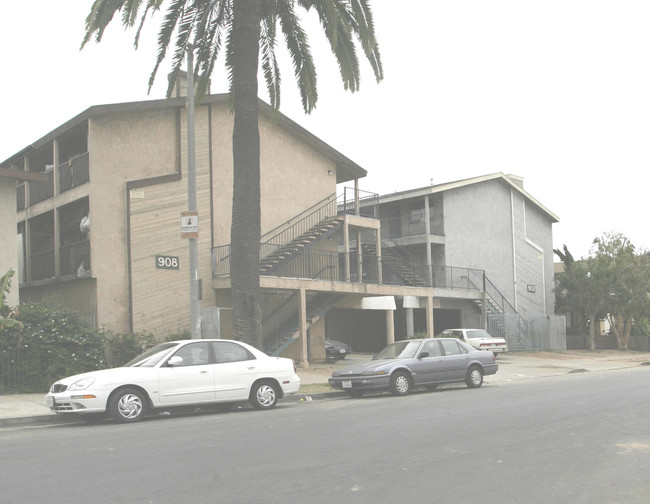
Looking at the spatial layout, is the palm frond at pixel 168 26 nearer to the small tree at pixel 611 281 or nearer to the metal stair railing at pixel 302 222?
the metal stair railing at pixel 302 222

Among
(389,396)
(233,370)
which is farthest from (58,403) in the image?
(389,396)

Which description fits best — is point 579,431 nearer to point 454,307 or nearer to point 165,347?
point 165,347

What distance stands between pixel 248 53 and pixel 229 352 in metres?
7.07

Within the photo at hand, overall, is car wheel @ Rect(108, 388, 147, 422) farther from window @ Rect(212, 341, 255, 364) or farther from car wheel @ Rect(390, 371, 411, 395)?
car wheel @ Rect(390, 371, 411, 395)

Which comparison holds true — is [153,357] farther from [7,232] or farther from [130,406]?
[7,232]

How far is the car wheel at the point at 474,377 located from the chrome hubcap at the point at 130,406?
29.0ft

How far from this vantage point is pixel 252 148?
15680mm

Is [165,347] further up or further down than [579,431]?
further up

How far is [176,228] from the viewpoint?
2150 cm

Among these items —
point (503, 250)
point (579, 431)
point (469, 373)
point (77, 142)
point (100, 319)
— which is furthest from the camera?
point (503, 250)

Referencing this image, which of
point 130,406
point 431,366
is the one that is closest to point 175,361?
point 130,406

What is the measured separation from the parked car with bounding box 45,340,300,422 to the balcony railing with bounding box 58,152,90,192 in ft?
33.2

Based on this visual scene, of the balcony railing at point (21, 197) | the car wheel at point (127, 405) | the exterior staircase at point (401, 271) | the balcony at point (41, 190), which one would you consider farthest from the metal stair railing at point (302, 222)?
the car wheel at point (127, 405)

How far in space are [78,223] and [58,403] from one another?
43.8 feet
